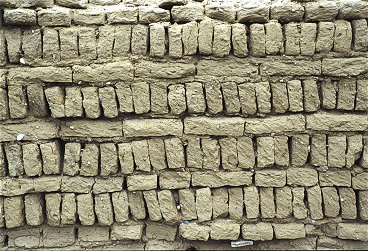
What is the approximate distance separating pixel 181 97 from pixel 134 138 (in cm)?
46

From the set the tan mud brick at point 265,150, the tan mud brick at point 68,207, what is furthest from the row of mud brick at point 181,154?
the tan mud brick at point 68,207

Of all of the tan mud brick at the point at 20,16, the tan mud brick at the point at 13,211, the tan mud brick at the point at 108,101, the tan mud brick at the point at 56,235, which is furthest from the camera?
the tan mud brick at the point at 56,235

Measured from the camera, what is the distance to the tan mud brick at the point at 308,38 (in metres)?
2.73

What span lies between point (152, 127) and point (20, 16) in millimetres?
1178

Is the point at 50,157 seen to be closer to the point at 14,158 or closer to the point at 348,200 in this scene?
the point at 14,158

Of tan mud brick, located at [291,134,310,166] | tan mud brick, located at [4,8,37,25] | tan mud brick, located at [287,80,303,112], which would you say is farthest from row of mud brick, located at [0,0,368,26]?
tan mud brick, located at [291,134,310,166]

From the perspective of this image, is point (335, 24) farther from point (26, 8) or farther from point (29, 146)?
point (29, 146)

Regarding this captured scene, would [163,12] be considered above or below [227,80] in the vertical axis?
above

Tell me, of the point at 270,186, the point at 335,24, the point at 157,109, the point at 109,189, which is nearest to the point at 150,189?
A: the point at 109,189

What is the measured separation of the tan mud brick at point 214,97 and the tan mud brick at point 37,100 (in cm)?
117

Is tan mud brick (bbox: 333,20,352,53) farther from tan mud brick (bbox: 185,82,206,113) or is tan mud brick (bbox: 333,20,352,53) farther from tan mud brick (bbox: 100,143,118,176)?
tan mud brick (bbox: 100,143,118,176)

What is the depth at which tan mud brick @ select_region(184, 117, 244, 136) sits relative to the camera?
2.85m

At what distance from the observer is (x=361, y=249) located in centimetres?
303

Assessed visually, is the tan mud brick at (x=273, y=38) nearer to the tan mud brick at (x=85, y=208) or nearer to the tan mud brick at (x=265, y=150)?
the tan mud brick at (x=265, y=150)
